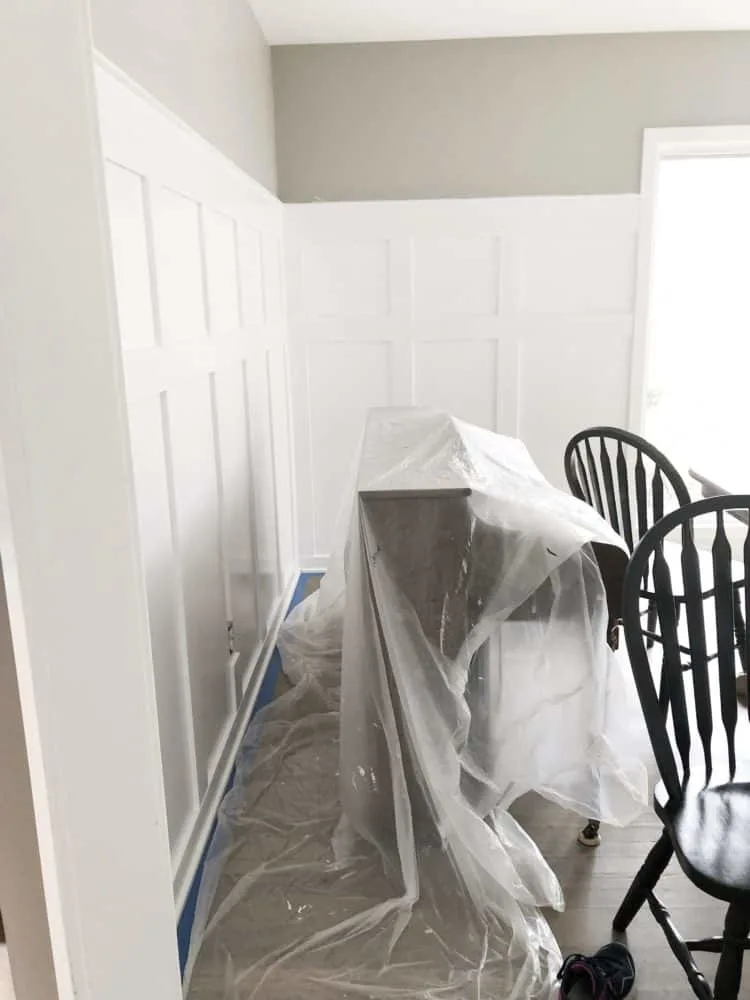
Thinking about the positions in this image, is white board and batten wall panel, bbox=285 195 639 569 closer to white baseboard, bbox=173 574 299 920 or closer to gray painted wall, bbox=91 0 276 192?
gray painted wall, bbox=91 0 276 192

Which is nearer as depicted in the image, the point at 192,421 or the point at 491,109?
the point at 192,421

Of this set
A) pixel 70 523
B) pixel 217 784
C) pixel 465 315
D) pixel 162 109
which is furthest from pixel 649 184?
pixel 70 523

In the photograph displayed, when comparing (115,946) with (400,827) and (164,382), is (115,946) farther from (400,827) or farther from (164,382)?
(164,382)

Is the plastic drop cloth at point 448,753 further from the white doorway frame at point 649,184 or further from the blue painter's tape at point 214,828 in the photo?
the white doorway frame at point 649,184

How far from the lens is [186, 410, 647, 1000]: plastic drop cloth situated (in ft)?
4.89

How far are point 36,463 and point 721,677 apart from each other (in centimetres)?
120

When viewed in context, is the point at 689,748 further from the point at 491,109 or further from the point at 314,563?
the point at 491,109

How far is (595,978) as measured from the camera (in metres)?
1.38

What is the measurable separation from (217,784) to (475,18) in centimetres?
281

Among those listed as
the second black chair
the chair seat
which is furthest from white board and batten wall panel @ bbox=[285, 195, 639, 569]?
the chair seat

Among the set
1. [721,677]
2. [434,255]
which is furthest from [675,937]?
[434,255]

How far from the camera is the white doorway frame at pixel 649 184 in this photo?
3139 millimetres

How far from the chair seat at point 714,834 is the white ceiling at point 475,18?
8.82 ft

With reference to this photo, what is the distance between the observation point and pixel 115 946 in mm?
750
